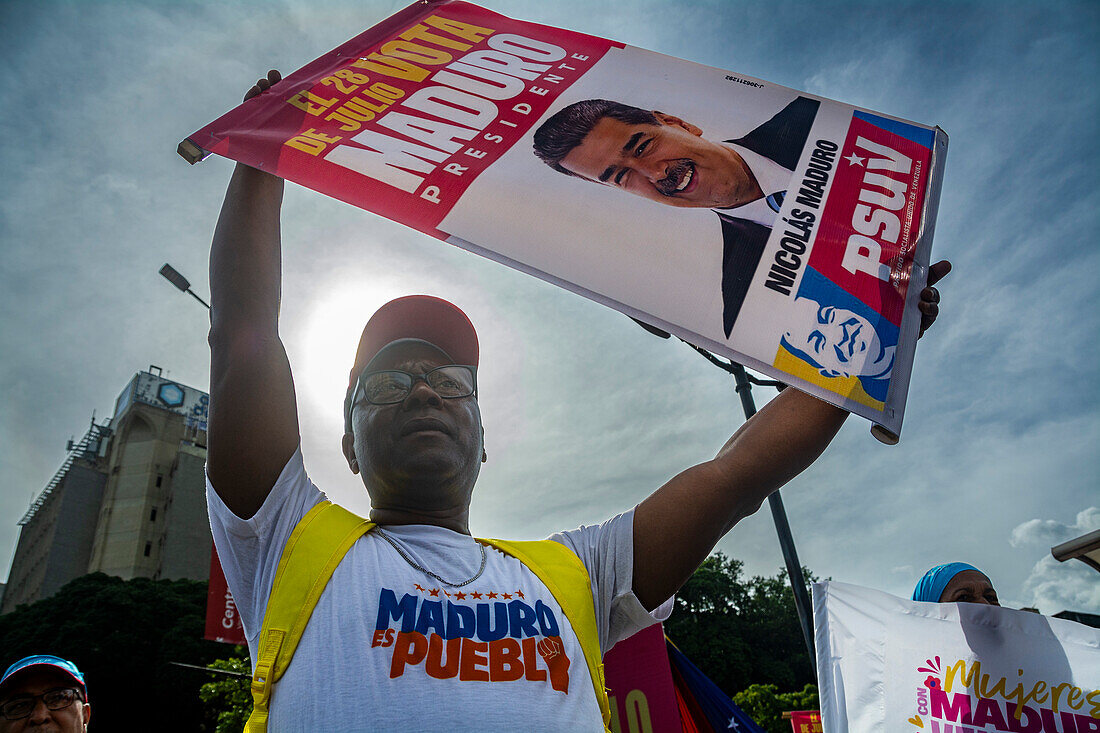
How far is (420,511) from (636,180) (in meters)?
1.20

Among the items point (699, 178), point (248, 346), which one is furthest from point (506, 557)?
point (699, 178)

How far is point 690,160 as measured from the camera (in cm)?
230

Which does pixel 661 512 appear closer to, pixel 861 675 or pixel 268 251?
pixel 268 251

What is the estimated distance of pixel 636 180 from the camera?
220 cm

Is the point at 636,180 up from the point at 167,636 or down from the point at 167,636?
down

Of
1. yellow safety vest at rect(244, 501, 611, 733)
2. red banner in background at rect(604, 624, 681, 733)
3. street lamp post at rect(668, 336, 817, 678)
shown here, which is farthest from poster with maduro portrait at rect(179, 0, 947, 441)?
street lamp post at rect(668, 336, 817, 678)

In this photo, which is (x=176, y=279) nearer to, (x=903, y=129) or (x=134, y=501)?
(x=903, y=129)

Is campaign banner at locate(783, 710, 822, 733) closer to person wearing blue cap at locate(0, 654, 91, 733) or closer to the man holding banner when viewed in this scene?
person wearing blue cap at locate(0, 654, 91, 733)

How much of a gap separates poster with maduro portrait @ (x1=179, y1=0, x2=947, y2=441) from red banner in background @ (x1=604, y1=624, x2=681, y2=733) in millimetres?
3165

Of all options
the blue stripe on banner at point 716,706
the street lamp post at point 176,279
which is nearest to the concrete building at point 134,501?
the street lamp post at point 176,279

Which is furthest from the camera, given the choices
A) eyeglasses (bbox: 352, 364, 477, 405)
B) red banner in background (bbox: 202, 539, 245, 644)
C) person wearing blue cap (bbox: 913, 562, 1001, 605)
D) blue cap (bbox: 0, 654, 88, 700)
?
red banner in background (bbox: 202, 539, 245, 644)

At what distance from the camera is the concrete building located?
5288 centimetres

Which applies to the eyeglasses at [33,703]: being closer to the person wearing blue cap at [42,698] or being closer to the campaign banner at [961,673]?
the person wearing blue cap at [42,698]

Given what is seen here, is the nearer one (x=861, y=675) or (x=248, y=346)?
(x=248, y=346)
